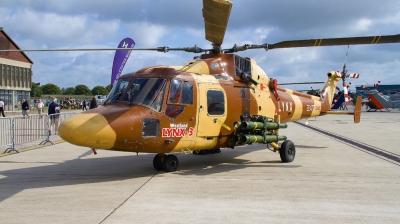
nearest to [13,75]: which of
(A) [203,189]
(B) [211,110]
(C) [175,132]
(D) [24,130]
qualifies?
(D) [24,130]

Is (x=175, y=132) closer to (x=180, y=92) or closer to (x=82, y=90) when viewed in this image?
(x=180, y=92)

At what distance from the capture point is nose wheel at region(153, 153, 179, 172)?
9.02 meters

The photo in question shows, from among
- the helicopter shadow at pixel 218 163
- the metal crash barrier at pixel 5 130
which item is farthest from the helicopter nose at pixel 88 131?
the metal crash barrier at pixel 5 130

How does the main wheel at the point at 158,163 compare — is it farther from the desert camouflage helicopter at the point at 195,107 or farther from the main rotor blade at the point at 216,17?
the main rotor blade at the point at 216,17

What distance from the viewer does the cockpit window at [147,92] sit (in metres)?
8.06

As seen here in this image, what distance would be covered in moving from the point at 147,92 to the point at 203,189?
2423 mm

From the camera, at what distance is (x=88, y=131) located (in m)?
7.06

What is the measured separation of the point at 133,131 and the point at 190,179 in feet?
5.42

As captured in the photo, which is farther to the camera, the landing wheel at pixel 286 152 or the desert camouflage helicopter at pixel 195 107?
the landing wheel at pixel 286 152

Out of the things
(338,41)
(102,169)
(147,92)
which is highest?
(338,41)

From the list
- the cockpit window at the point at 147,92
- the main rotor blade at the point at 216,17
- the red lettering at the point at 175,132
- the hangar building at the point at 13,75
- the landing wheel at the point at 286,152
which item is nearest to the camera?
the main rotor blade at the point at 216,17

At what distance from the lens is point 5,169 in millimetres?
9461

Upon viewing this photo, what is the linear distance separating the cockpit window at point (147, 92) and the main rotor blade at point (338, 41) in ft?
11.6

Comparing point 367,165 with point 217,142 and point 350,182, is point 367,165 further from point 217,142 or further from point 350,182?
point 217,142
